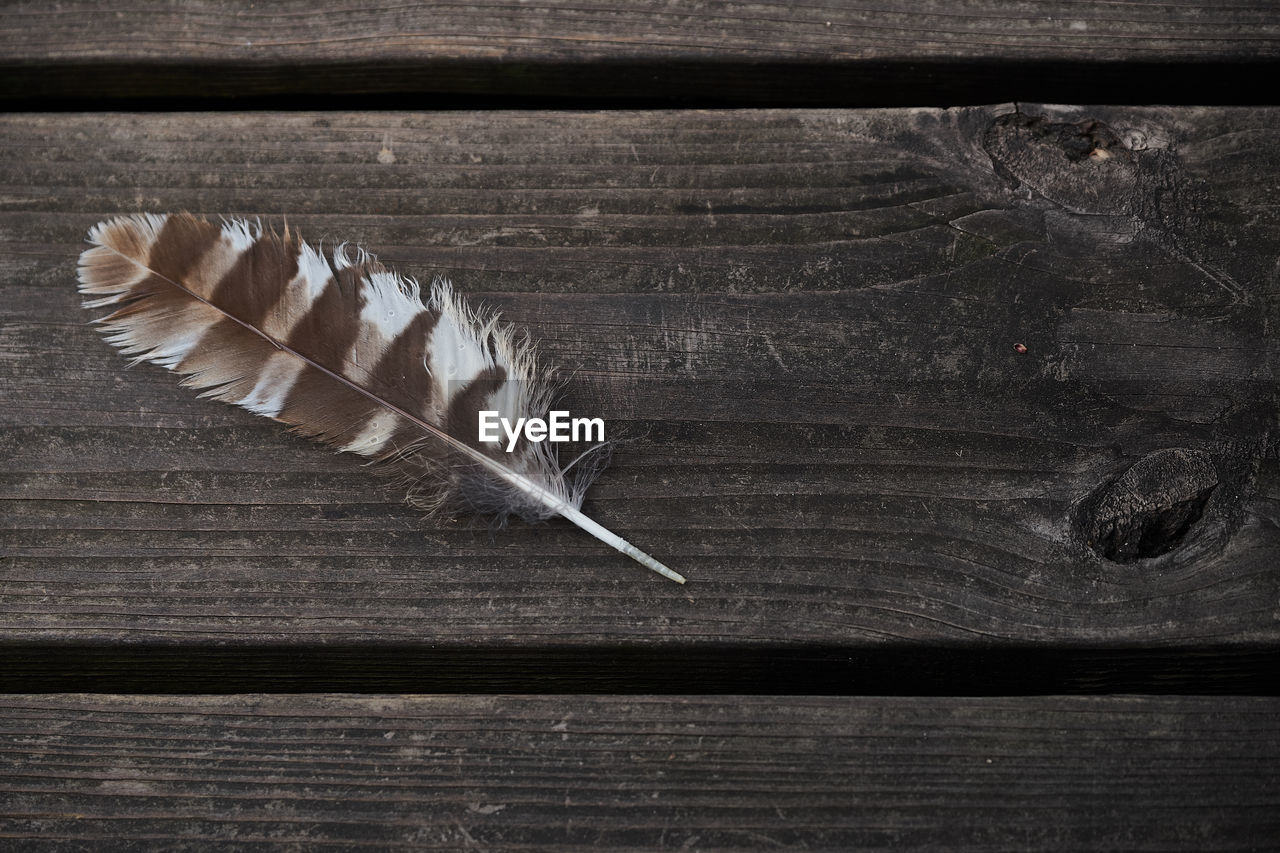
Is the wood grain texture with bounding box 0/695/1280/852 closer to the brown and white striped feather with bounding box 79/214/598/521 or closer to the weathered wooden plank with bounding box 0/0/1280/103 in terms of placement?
the brown and white striped feather with bounding box 79/214/598/521

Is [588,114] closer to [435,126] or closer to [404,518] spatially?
[435,126]

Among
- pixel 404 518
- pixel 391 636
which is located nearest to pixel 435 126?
pixel 404 518

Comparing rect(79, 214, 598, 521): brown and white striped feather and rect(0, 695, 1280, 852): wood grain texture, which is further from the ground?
rect(79, 214, 598, 521): brown and white striped feather

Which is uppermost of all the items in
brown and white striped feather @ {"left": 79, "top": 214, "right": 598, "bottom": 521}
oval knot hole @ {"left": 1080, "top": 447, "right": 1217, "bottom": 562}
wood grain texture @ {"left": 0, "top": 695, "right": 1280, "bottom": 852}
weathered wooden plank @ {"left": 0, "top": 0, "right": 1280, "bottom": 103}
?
weathered wooden plank @ {"left": 0, "top": 0, "right": 1280, "bottom": 103}

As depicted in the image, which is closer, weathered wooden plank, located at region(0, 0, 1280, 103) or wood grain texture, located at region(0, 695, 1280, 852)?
wood grain texture, located at region(0, 695, 1280, 852)

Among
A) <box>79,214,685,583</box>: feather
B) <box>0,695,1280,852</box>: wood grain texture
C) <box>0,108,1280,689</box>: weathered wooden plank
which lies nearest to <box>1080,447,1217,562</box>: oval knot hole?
<box>0,108,1280,689</box>: weathered wooden plank
